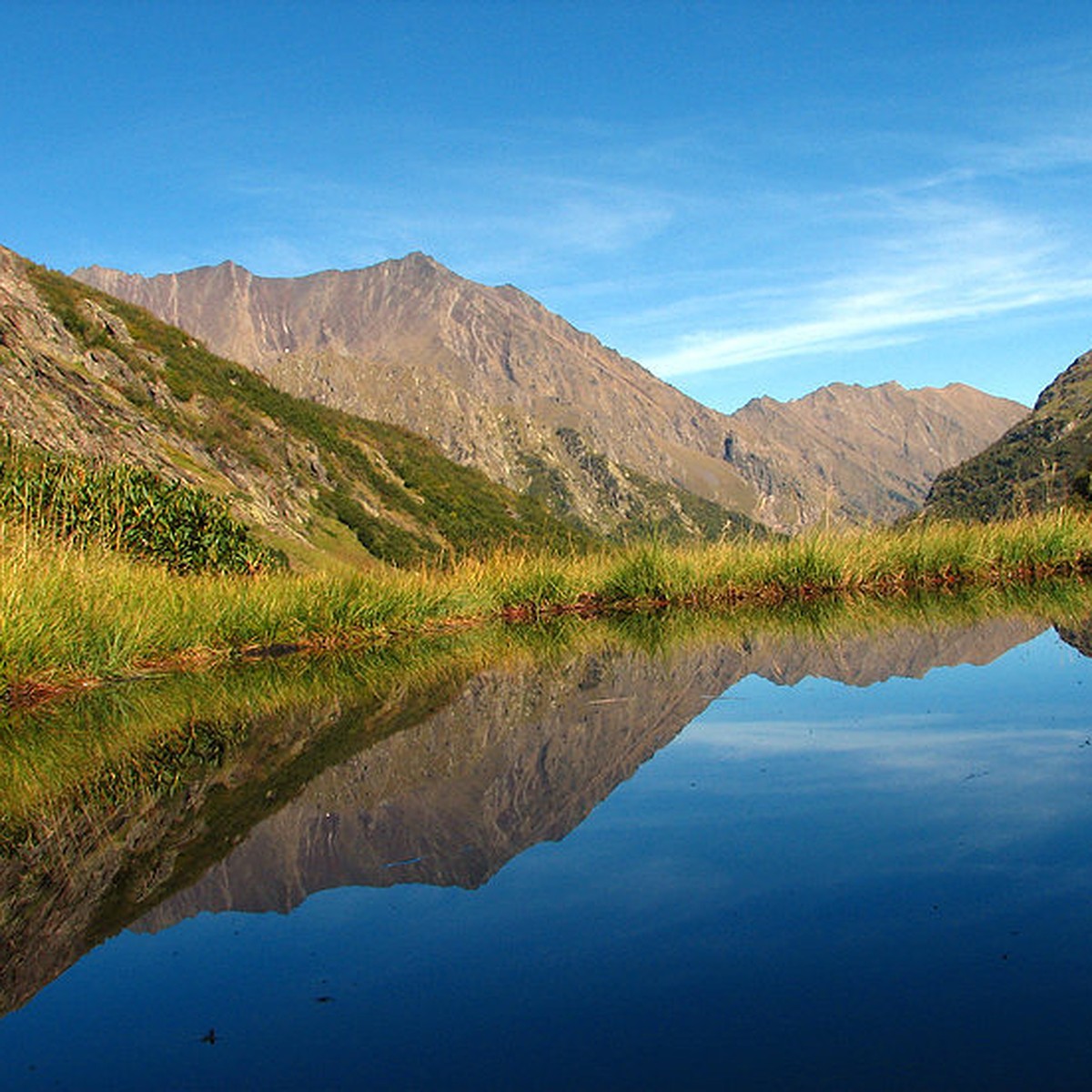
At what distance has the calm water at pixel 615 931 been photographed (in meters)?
3.11

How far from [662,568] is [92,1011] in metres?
15.7

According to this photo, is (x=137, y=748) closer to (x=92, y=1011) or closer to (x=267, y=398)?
(x=92, y=1011)

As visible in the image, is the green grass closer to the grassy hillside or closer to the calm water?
the grassy hillside

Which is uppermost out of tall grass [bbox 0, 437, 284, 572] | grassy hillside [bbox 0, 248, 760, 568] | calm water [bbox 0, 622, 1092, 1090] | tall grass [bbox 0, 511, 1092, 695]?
grassy hillside [bbox 0, 248, 760, 568]

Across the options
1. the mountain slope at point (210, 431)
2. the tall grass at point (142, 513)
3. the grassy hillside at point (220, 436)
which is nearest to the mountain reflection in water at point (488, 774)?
the grassy hillside at point (220, 436)

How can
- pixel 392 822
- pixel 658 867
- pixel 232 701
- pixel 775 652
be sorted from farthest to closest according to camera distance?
pixel 775 652, pixel 232 701, pixel 392 822, pixel 658 867

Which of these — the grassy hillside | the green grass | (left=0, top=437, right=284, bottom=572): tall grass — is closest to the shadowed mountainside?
(left=0, top=437, right=284, bottom=572): tall grass

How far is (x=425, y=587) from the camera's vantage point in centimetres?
1733

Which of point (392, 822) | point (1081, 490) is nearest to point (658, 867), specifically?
point (392, 822)

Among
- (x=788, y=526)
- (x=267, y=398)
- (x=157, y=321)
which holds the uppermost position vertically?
(x=157, y=321)

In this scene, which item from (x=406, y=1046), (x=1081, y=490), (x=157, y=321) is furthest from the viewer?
(x=157, y=321)

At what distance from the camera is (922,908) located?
4.10 metres

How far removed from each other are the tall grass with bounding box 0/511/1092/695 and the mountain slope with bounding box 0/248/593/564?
14.1ft

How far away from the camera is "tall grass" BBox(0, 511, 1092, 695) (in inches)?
448
